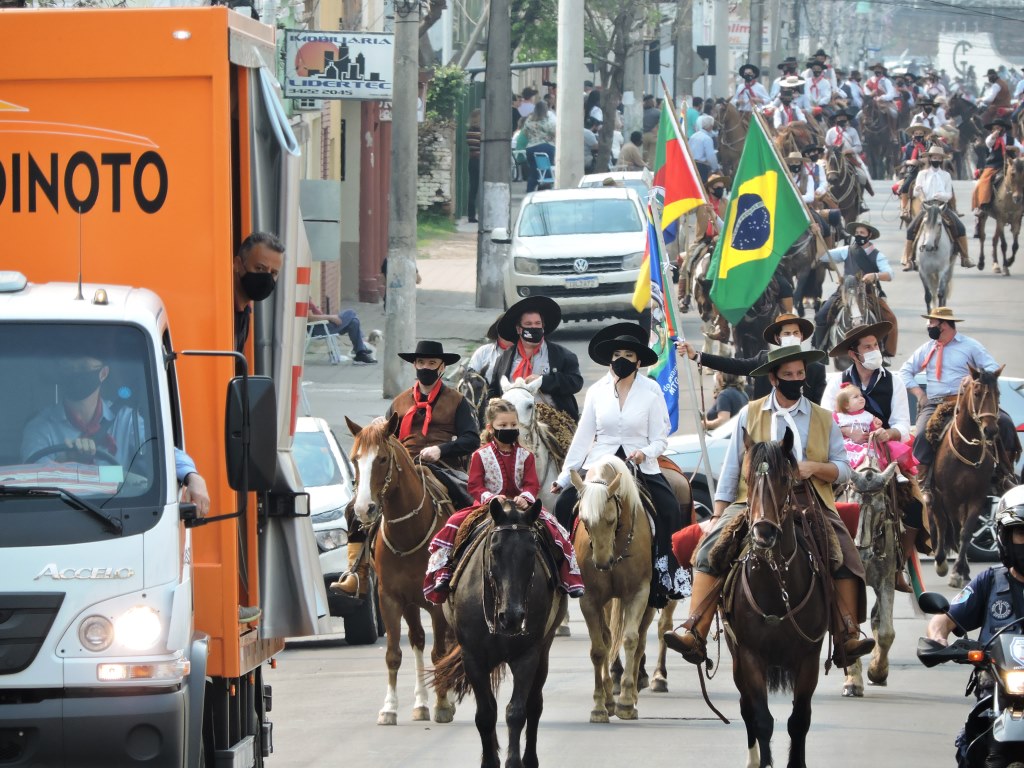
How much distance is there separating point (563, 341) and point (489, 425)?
757 inches

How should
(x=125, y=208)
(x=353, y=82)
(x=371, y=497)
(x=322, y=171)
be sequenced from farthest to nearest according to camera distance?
(x=322, y=171), (x=353, y=82), (x=371, y=497), (x=125, y=208)

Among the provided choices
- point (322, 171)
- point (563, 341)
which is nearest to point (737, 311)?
point (563, 341)

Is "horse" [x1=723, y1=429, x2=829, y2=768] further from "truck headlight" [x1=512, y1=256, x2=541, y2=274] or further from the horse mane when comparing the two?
"truck headlight" [x1=512, y1=256, x2=541, y2=274]

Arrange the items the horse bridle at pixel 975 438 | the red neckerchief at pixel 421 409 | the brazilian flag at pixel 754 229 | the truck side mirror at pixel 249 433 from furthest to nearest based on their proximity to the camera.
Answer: the horse bridle at pixel 975 438
the brazilian flag at pixel 754 229
the red neckerchief at pixel 421 409
the truck side mirror at pixel 249 433

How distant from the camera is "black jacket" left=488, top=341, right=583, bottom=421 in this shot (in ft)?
48.6

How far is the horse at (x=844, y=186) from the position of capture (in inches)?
1617

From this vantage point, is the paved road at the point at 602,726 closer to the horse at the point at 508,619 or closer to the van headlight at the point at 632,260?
the horse at the point at 508,619

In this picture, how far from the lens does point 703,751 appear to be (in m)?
11.6

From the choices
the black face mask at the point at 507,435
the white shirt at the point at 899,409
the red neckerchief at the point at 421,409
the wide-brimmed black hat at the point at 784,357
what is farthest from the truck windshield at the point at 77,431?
the white shirt at the point at 899,409

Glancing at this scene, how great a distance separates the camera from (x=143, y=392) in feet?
25.9

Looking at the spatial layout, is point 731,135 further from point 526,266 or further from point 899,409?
point 899,409

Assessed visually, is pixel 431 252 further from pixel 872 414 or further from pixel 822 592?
pixel 822 592

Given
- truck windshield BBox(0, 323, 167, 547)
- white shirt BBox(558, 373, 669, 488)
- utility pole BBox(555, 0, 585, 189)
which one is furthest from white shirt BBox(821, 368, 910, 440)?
utility pole BBox(555, 0, 585, 189)

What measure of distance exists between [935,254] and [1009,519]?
2586 centimetres
